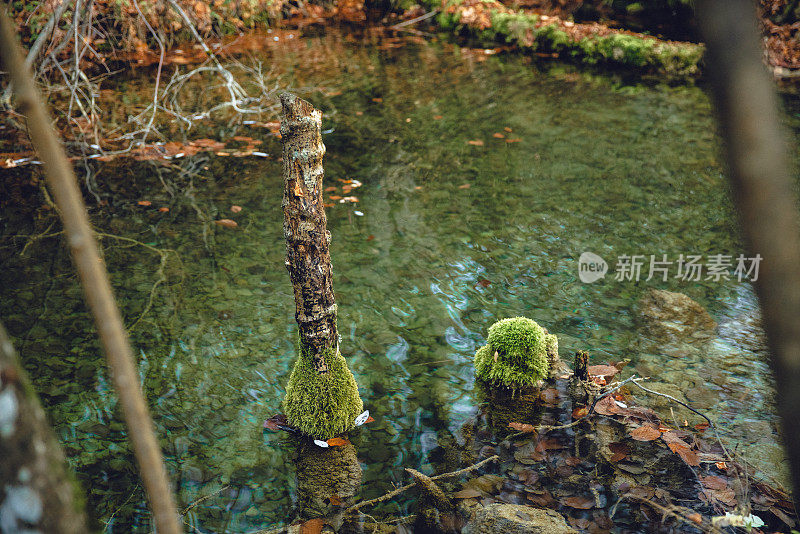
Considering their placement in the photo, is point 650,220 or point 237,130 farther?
point 237,130

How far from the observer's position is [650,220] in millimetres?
6402

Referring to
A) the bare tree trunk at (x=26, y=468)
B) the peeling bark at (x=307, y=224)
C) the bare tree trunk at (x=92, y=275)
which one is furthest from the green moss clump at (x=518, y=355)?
the bare tree trunk at (x=26, y=468)

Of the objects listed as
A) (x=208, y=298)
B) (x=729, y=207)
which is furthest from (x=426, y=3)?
(x=208, y=298)

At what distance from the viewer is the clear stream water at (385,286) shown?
3.56 metres

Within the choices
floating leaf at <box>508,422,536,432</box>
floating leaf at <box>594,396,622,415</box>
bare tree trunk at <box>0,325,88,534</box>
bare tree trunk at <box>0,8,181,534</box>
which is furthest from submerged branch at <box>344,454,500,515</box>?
bare tree trunk at <box>0,325,88,534</box>

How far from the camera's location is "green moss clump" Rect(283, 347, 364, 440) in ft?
11.2

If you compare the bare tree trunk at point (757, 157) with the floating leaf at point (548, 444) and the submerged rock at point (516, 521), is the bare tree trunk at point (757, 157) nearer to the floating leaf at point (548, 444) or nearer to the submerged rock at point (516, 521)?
the submerged rock at point (516, 521)

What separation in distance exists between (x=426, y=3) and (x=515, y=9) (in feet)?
10.2

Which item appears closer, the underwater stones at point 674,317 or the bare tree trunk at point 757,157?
the bare tree trunk at point 757,157

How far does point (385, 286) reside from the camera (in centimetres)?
532

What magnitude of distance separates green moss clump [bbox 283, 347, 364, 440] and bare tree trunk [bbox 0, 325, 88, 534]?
2.42m

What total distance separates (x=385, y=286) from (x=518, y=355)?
1795mm

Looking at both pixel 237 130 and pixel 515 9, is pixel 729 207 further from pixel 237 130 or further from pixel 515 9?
pixel 515 9

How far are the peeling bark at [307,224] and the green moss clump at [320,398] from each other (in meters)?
0.16
